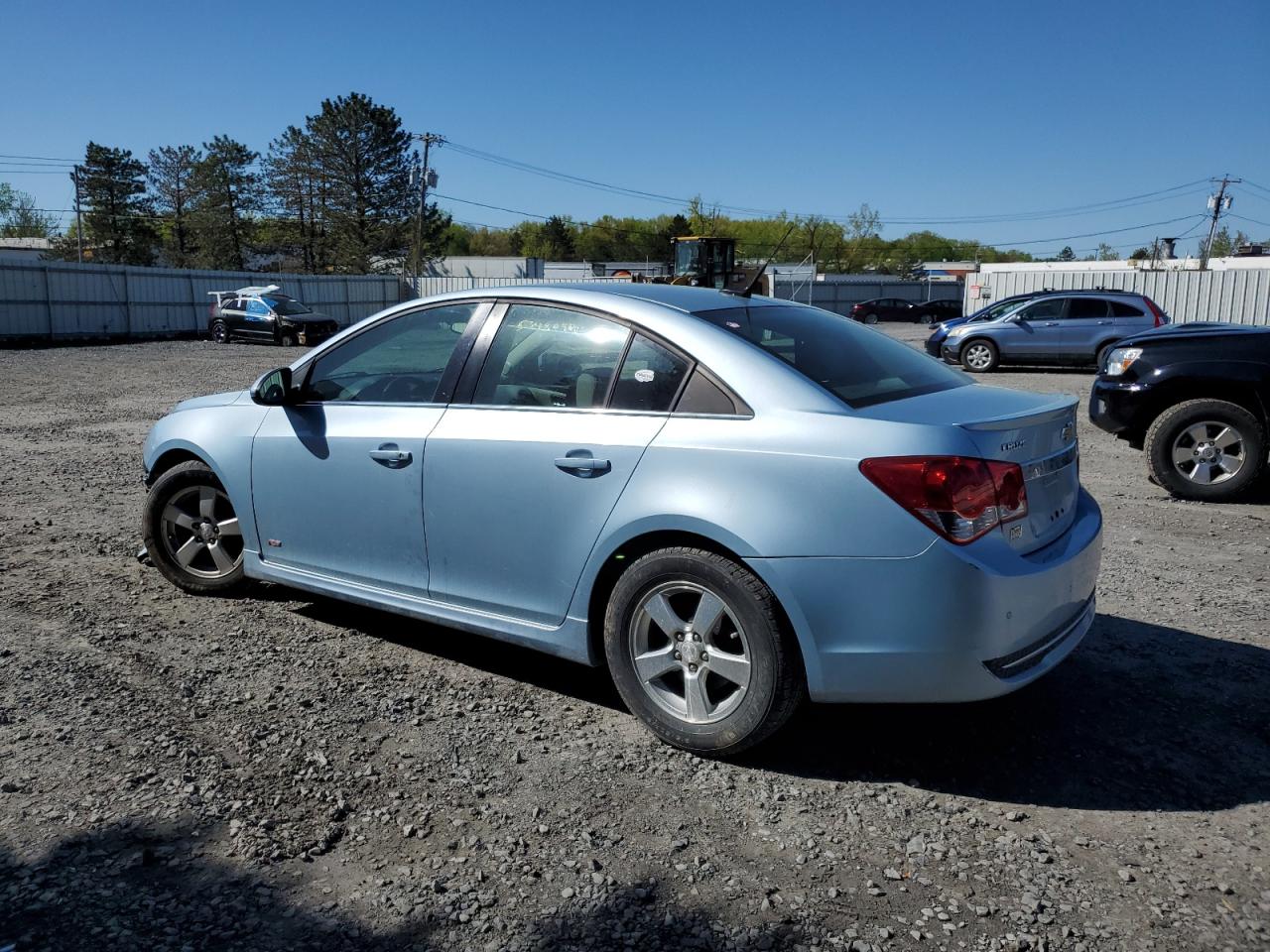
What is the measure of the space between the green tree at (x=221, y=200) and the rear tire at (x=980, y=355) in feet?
198

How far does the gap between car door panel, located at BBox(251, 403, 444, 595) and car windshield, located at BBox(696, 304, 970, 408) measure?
52.4 inches

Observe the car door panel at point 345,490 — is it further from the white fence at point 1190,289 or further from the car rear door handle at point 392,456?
the white fence at point 1190,289

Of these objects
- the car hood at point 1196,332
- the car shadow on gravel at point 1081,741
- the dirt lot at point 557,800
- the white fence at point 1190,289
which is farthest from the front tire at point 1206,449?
the white fence at point 1190,289

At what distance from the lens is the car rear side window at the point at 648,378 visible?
355 centimetres

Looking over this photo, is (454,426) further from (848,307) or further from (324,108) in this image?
(324,108)

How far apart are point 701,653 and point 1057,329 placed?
19075 millimetres

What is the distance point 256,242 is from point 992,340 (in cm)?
6251

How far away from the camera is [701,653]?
11.1 feet

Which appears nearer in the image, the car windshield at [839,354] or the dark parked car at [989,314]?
the car windshield at [839,354]

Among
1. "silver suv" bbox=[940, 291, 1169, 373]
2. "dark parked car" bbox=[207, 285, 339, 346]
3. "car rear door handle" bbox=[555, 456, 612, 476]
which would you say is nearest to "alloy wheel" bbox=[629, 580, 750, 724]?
"car rear door handle" bbox=[555, 456, 612, 476]

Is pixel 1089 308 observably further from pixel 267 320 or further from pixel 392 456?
pixel 267 320

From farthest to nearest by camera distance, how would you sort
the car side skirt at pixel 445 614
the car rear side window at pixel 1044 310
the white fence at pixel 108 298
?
the white fence at pixel 108 298
the car rear side window at pixel 1044 310
the car side skirt at pixel 445 614

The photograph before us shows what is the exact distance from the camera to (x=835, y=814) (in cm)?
Answer: 314

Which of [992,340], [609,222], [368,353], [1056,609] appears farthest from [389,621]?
[609,222]
